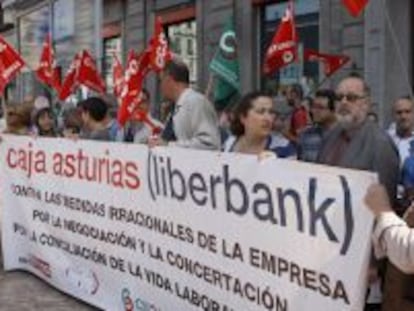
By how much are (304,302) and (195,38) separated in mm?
14743

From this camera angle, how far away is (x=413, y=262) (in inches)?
144

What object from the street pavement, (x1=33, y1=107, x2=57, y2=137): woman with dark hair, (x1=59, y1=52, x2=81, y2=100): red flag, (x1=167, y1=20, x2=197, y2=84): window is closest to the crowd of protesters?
the street pavement

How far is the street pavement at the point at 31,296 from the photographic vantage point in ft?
24.8

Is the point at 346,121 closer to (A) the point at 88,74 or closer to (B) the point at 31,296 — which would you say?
(B) the point at 31,296

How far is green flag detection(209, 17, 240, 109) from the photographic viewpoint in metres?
10.5

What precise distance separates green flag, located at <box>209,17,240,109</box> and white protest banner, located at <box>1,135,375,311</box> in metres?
2.62

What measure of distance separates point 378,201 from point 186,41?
1625 centimetres

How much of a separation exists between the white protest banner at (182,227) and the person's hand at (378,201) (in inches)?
16.7

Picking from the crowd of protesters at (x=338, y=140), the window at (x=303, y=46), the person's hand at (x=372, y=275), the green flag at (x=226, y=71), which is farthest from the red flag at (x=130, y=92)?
the person's hand at (x=372, y=275)

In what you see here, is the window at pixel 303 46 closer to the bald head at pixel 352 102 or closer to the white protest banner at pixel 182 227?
the white protest banner at pixel 182 227

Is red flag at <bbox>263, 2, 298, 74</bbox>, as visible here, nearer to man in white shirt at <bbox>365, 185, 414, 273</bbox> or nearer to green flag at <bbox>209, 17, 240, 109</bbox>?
green flag at <bbox>209, 17, 240, 109</bbox>

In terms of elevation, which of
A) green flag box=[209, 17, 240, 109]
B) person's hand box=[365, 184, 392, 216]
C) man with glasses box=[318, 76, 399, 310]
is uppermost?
A: green flag box=[209, 17, 240, 109]

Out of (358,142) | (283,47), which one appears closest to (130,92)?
(283,47)

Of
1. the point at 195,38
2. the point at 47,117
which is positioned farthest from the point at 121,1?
the point at 47,117
